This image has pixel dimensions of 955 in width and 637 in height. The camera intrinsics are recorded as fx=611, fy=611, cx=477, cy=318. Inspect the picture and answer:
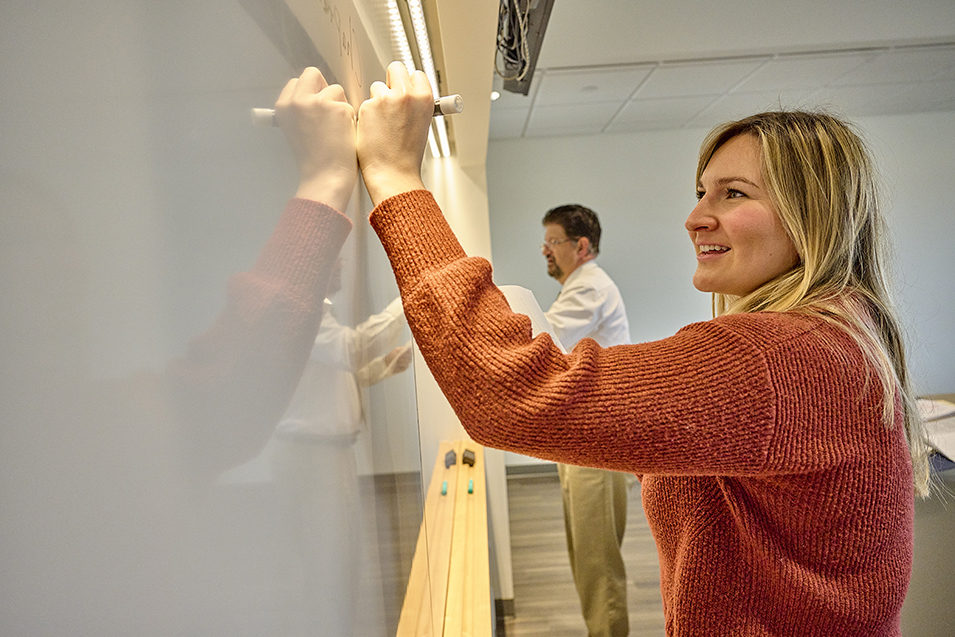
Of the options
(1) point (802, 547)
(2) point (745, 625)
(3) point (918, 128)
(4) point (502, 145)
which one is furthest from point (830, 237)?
(3) point (918, 128)

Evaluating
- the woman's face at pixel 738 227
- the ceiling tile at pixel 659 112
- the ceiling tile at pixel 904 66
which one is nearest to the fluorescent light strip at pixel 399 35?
the woman's face at pixel 738 227

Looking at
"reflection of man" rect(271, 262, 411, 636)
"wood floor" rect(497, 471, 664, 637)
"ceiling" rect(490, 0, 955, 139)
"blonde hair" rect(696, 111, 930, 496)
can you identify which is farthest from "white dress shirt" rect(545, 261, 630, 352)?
"reflection of man" rect(271, 262, 411, 636)

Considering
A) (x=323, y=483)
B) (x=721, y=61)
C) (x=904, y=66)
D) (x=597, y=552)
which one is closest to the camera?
(x=323, y=483)

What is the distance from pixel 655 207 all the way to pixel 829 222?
14.3 feet

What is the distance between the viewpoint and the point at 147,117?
0.27 metres

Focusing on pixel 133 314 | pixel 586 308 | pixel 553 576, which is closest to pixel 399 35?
pixel 133 314

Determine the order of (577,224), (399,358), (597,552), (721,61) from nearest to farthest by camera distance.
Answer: (399,358), (597,552), (577,224), (721,61)

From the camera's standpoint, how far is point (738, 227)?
82 cm

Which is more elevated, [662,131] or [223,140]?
[662,131]

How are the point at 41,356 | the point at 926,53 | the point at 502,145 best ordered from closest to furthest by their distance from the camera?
the point at 41,356, the point at 926,53, the point at 502,145

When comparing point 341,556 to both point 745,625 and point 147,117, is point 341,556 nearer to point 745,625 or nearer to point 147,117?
point 147,117

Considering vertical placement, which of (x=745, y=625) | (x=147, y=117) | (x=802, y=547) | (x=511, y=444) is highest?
(x=147, y=117)

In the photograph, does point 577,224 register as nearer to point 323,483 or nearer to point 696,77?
point 696,77

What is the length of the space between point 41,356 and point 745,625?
0.82 meters
